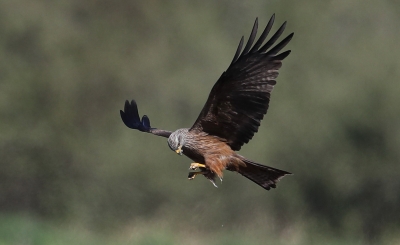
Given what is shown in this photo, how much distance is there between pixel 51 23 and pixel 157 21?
9.96 ft

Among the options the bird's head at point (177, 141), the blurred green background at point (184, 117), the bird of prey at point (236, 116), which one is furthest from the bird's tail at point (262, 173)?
the blurred green background at point (184, 117)

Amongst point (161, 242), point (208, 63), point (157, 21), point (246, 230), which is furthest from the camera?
point (157, 21)

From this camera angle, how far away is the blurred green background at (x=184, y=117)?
1552 cm

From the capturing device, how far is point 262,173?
29.4ft

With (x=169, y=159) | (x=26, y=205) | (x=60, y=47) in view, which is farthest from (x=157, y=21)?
(x=26, y=205)

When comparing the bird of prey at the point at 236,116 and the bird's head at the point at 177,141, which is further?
the bird's head at the point at 177,141

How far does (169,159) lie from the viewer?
55.5 ft

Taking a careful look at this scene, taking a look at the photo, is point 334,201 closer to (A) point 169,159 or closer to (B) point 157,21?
(A) point 169,159

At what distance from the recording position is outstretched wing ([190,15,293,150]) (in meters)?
8.42

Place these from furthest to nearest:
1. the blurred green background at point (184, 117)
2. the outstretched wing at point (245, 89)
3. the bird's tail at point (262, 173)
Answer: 1. the blurred green background at point (184, 117)
2. the bird's tail at point (262, 173)
3. the outstretched wing at point (245, 89)

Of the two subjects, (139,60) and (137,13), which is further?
(137,13)

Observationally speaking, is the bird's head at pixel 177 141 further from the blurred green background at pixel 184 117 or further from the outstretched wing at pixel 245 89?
the blurred green background at pixel 184 117

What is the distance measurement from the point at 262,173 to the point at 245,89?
98 centimetres

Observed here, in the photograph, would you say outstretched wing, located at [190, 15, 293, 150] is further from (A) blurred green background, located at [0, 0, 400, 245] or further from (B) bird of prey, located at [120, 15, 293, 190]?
(A) blurred green background, located at [0, 0, 400, 245]
